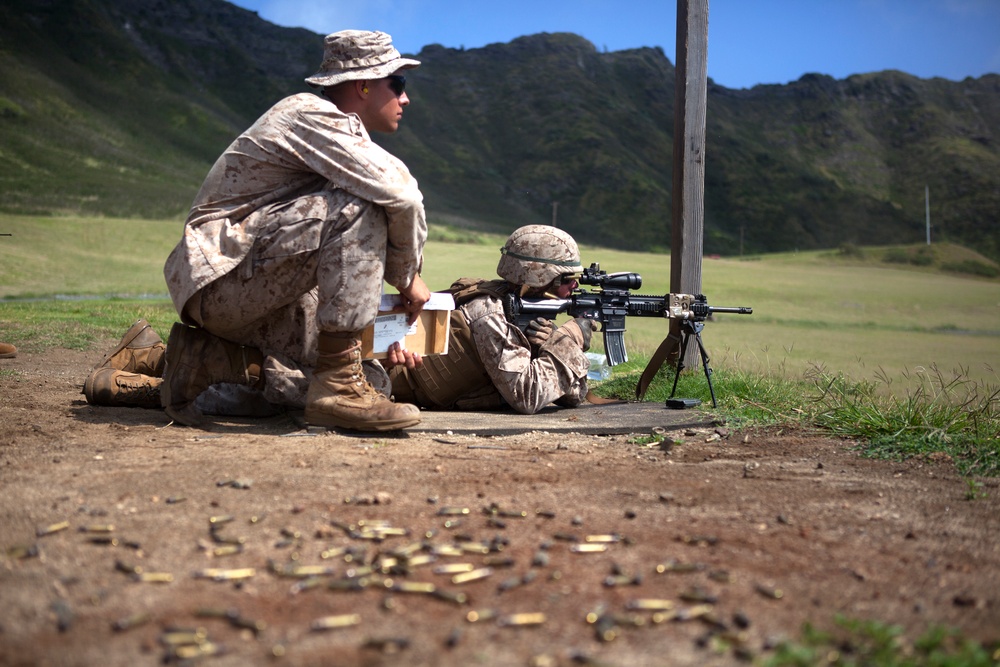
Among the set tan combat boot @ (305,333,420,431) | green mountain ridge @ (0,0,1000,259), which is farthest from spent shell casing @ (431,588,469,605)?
green mountain ridge @ (0,0,1000,259)

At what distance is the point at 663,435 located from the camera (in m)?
4.71

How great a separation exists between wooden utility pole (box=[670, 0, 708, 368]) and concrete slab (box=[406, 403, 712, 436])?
4.03 ft

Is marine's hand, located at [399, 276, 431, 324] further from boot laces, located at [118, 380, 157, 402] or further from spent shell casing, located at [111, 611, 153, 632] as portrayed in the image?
spent shell casing, located at [111, 611, 153, 632]

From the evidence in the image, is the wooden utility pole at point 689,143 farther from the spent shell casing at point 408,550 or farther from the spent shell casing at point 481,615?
the spent shell casing at point 481,615

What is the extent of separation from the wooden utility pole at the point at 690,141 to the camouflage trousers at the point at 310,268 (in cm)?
298

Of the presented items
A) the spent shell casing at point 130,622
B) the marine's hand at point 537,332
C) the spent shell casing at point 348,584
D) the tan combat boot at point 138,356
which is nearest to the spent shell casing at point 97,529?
the spent shell casing at point 130,622

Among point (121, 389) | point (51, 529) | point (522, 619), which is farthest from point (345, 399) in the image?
point (522, 619)

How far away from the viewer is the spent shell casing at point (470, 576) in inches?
95.4

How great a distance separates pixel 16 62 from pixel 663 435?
225ft

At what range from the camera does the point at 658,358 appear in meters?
6.14

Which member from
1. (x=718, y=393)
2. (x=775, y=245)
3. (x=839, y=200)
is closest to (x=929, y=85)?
(x=839, y=200)

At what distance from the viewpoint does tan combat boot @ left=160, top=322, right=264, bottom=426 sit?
4.64 m

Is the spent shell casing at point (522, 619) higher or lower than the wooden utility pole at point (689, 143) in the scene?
lower

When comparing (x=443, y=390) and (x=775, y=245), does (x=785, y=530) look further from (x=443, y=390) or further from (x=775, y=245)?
(x=775, y=245)
